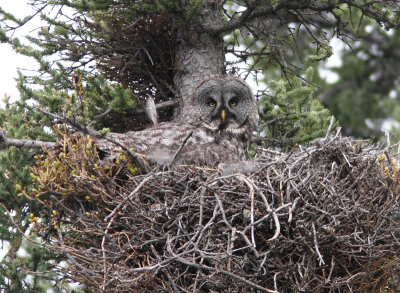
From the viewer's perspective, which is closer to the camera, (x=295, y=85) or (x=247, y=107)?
(x=247, y=107)

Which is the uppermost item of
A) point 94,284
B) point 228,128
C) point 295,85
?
point 295,85

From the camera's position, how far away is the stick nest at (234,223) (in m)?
2.92

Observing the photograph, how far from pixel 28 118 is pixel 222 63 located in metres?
1.59

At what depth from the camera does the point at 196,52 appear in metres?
4.51

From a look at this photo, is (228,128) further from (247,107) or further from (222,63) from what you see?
(222,63)

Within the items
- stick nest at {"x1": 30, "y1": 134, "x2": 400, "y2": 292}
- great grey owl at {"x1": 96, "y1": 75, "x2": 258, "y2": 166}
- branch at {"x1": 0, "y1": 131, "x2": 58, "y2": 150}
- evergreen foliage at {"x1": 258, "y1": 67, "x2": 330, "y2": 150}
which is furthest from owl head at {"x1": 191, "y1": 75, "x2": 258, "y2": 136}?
branch at {"x1": 0, "y1": 131, "x2": 58, "y2": 150}

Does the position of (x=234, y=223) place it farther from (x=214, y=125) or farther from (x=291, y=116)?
(x=291, y=116)

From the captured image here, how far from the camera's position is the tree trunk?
4469 millimetres

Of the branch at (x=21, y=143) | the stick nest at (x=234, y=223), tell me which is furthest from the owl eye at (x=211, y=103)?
the branch at (x=21, y=143)

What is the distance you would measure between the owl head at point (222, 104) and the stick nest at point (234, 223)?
91 centimetres

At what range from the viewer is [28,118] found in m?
4.24

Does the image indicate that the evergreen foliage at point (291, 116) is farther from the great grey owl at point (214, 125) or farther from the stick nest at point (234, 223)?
the stick nest at point (234, 223)

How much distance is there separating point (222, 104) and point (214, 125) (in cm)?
17

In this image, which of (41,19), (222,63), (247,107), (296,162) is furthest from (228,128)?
(41,19)
